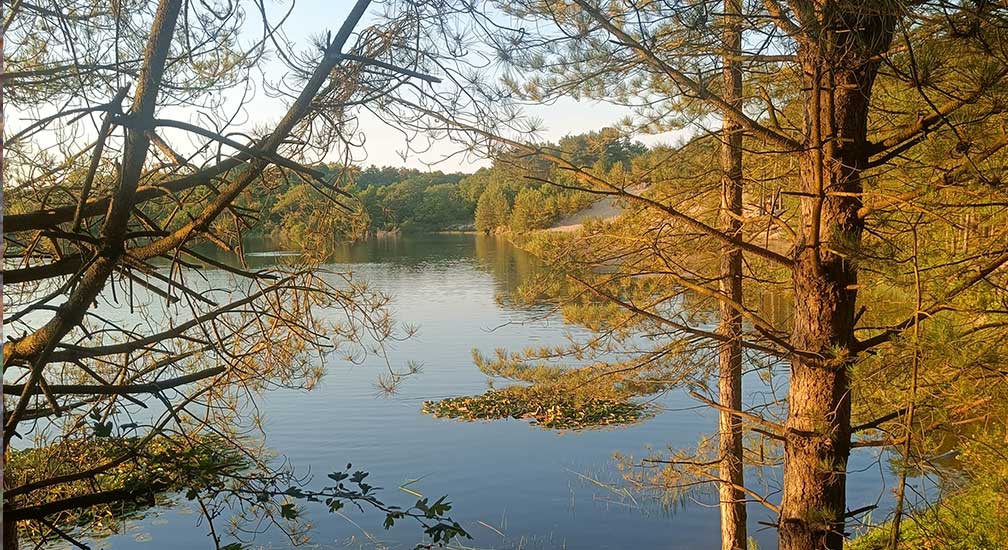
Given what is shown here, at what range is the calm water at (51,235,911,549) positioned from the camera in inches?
267

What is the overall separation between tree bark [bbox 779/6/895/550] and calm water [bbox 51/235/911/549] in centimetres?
178

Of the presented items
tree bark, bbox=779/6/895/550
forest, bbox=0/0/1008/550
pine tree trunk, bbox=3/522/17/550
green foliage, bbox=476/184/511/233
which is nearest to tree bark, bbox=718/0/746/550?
forest, bbox=0/0/1008/550

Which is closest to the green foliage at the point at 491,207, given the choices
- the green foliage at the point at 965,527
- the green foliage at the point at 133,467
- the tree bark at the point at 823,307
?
the green foliage at the point at 965,527

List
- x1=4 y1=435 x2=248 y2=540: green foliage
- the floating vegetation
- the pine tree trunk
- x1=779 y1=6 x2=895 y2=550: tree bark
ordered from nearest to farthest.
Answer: the pine tree trunk → x1=4 y1=435 x2=248 y2=540: green foliage → x1=779 y1=6 x2=895 y2=550: tree bark → the floating vegetation

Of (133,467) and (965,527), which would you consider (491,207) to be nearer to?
(965,527)

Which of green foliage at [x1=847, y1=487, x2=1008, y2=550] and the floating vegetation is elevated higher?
green foliage at [x1=847, y1=487, x2=1008, y2=550]

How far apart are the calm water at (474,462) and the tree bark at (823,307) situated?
5.85ft

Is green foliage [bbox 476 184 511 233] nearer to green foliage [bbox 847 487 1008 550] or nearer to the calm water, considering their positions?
the calm water

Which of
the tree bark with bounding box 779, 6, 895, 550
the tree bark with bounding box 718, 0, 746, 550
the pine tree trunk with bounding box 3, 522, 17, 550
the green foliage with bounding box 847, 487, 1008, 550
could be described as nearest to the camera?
the pine tree trunk with bounding box 3, 522, 17, 550

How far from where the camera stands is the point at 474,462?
876 centimetres

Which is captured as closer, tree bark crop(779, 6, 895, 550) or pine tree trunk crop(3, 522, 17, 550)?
pine tree trunk crop(3, 522, 17, 550)

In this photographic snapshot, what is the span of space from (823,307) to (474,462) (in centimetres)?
651

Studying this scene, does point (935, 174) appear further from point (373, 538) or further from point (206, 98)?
point (373, 538)

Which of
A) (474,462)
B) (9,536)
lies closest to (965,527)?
(9,536)
